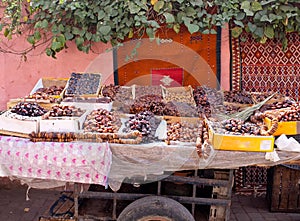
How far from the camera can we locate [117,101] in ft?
13.9

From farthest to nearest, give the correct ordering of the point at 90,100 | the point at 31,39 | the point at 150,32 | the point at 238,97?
1. the point at 31,39
2. the point at 150,32
3. the point at 238,97
4. the point at 90,100

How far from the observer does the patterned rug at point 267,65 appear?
4.75 meters

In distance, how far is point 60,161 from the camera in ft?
9.75

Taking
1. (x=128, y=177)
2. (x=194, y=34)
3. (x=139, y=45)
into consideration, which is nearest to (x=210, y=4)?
(x=194, y=34)

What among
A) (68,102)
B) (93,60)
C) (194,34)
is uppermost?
(194,34)

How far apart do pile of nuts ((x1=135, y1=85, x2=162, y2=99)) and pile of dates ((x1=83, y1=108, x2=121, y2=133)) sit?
0.89 metres

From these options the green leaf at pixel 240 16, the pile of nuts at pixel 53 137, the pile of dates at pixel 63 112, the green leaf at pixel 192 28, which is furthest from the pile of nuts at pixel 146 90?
the pile of nuts at pixel 53 137

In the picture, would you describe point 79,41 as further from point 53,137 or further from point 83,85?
point 53,137

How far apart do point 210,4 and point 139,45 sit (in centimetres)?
99

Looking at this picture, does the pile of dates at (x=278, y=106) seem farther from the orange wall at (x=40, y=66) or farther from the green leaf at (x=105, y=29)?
the orange wall at (x=40, y=66)

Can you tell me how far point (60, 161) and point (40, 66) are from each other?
239 cm

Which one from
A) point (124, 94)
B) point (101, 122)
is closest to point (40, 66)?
point (124, 94)

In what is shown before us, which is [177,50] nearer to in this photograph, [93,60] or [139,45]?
[139,45]

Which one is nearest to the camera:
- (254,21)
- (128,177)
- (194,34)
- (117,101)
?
(128,177)
